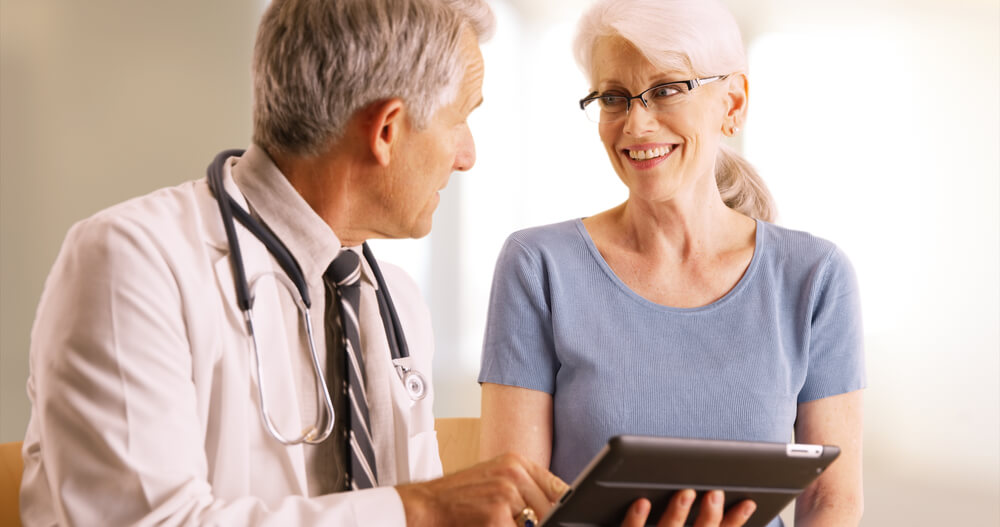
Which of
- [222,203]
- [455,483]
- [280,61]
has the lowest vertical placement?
[455,483]

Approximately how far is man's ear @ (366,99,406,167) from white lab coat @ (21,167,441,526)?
202 mm

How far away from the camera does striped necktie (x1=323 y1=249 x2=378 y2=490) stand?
1.29 metres

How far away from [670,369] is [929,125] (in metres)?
2.09

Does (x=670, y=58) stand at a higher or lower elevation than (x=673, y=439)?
higher

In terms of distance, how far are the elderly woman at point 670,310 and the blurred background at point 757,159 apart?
1.72m

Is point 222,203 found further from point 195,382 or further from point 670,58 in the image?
point 670,58

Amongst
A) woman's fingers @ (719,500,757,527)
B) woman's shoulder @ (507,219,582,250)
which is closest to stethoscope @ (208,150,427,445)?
woman's shoulder @ (507,219,582,250)

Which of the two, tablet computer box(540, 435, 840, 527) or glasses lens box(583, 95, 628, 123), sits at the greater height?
glasses lens box(583, 95, 628, 123)

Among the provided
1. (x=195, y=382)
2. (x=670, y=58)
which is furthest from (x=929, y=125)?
(x=195, y=382)

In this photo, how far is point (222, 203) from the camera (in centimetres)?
122

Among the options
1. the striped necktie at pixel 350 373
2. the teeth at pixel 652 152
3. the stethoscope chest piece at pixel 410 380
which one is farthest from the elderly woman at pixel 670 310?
the striped necktie at pixel 350 373

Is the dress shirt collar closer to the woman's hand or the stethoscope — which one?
the stethoscope

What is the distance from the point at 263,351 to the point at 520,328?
55cm

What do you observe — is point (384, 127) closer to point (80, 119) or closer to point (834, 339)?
point (834, 339)
